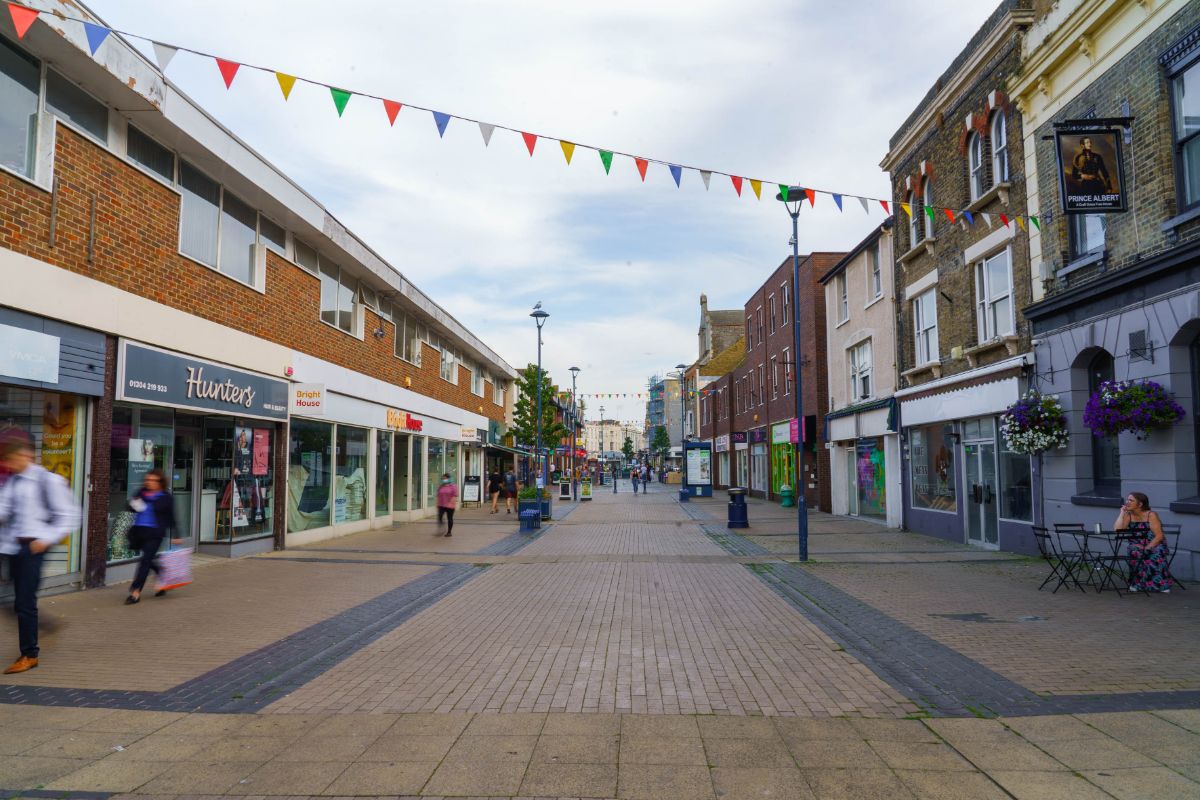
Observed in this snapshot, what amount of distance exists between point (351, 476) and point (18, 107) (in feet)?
37.7

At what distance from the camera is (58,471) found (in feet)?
31.3

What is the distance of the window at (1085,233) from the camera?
12.4m

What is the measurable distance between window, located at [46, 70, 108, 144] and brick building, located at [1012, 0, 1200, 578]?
13.8 meters

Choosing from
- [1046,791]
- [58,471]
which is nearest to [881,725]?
[1046,791]

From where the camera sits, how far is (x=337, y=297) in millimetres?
18781

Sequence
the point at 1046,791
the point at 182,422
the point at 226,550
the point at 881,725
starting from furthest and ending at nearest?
the point at 226,550
the point at 182,422
the point at 881,725
the point at 1046,791

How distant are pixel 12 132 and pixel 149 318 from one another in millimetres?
2915

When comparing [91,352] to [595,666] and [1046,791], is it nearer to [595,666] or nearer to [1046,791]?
[595,666]

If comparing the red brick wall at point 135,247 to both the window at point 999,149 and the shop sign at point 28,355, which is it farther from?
the window at point 999,149

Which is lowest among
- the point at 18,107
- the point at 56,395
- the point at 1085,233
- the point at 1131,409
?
the point at 1131,409

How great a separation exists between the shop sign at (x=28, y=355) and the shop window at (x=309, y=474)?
21.8 ft

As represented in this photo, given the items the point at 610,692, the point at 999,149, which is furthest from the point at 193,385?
the point at 999,149

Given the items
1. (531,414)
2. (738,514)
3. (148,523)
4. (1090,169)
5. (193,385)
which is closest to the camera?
(148,523)

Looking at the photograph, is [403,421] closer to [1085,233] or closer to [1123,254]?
[1085,233]
